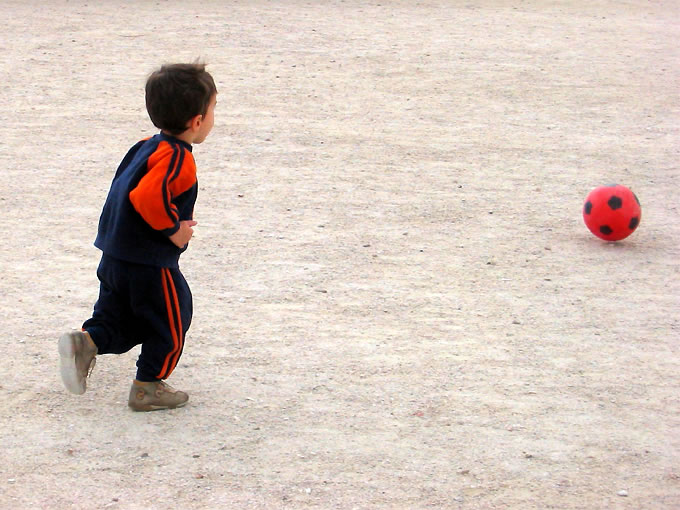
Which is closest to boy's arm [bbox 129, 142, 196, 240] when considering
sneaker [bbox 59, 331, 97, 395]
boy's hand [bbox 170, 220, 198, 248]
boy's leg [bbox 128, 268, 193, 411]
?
boy's hand [bbox 170, 220, 198, 248]

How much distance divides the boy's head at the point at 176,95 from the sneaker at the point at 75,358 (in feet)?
2.74

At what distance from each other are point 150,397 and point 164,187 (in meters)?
0.82

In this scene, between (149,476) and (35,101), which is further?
(35,101)

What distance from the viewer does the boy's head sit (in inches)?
147

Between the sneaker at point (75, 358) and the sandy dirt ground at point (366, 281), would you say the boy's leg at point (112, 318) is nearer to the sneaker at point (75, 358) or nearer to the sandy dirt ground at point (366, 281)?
the sneaker at point (75, 358)

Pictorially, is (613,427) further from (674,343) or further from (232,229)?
(232,229)

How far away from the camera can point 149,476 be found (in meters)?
3.48

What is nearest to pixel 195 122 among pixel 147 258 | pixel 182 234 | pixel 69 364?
pixel 182 234

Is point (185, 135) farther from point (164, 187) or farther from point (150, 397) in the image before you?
point (150, 397)

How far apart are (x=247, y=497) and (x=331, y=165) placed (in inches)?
151

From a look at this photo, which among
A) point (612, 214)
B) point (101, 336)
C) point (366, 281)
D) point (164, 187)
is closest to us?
point (164, 187)

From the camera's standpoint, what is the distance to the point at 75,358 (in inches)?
148

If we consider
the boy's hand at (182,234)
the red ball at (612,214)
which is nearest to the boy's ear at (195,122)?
the boy's hand at (182,234)

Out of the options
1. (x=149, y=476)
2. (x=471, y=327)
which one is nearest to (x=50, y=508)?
(x=149, y=476)
